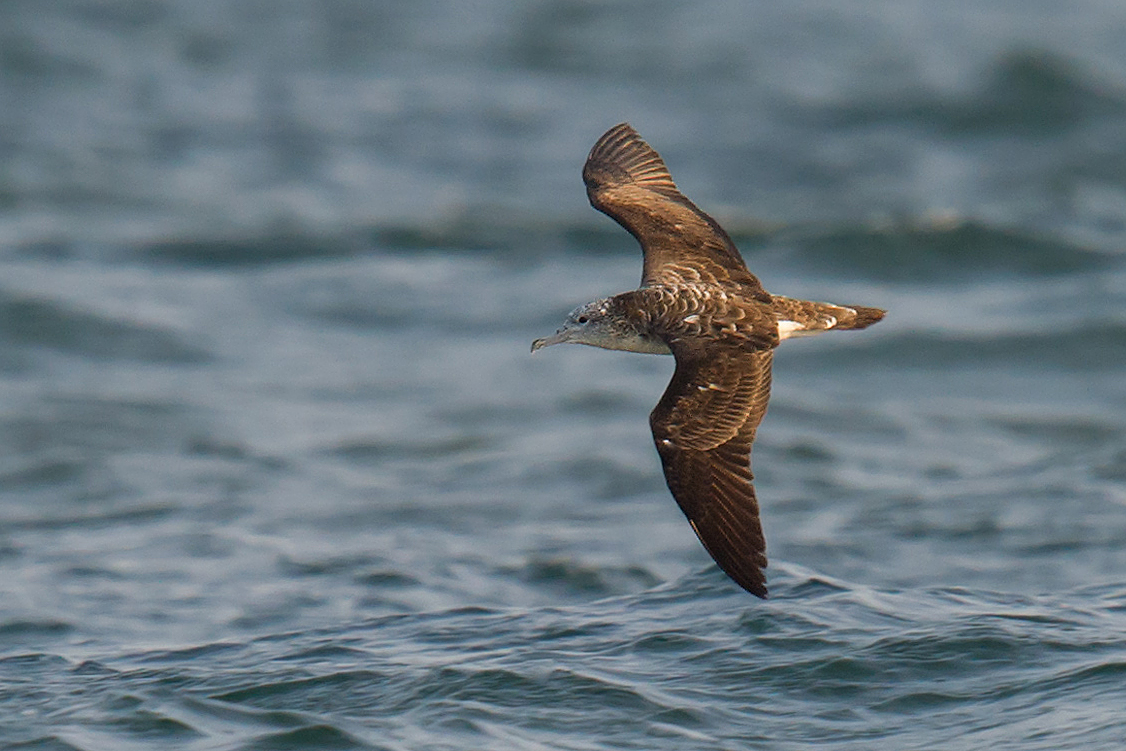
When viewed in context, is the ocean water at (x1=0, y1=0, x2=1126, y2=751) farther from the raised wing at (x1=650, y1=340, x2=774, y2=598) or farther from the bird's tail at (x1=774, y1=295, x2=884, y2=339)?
the bird's tail at (x1=774, y1=295, x2=884, y2=339)

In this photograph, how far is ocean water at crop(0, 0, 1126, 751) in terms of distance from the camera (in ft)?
23.1

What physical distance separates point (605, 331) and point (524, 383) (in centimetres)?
595

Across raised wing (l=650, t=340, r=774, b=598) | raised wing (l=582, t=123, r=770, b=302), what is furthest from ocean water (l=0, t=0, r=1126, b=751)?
raised wing (l=582, t=123, r=770, b=302)

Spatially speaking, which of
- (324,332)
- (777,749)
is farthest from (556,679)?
(324,332)

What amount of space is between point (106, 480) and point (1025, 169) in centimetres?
937

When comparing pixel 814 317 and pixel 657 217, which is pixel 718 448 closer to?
pixel 814 317

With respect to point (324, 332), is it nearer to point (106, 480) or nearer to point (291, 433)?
point (291, 433)

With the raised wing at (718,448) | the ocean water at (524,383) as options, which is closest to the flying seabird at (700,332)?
the raised wing at (718,448)

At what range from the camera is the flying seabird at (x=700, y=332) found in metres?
6.38

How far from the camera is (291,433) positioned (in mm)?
12109

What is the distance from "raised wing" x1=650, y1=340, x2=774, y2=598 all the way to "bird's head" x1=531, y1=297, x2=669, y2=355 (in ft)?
1.17

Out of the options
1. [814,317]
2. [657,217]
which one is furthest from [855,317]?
[657,217]

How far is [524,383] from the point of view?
1312 centimetres

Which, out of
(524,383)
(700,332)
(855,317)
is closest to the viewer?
(700,332)
